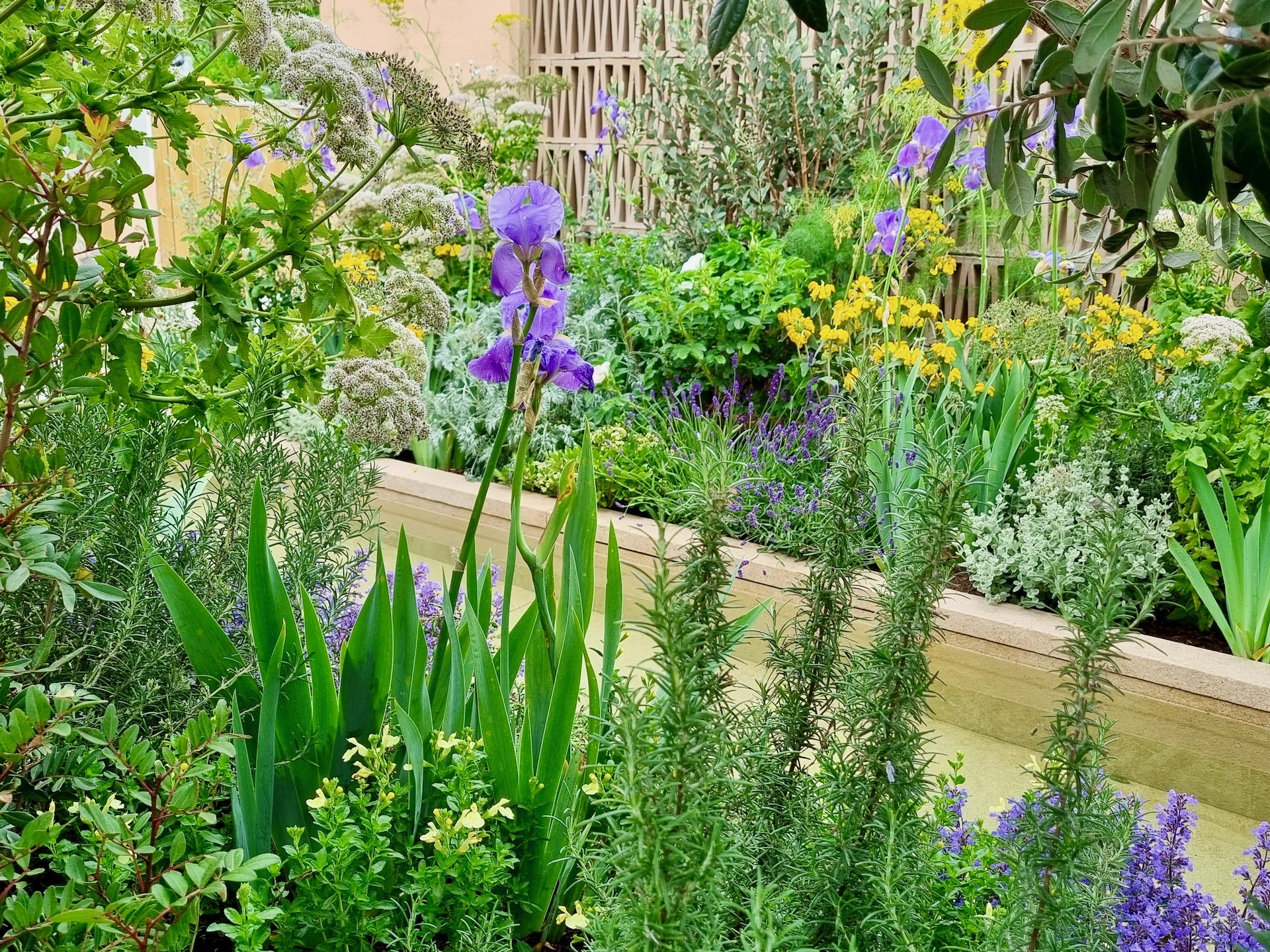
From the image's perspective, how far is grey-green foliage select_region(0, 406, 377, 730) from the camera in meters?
1.48

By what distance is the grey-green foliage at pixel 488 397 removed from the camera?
4.62 meters

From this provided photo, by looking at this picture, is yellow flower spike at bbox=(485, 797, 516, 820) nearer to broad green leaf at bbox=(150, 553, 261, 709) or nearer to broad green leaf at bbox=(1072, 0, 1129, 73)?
broad green leaf at bbox=(150, 553, 261, 709)

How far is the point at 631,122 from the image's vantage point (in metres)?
6.14

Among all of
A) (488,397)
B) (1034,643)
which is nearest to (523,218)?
(1034,643)

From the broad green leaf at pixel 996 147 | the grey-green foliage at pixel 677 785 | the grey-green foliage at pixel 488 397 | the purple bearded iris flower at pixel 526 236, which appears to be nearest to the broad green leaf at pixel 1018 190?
the broad green leaf at pixel 996 147

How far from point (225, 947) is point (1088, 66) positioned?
143 centimetres

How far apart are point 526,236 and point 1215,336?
2.22m

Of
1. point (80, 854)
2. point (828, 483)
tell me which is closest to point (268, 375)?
point (80, 854)

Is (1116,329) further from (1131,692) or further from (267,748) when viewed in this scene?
(267,748)

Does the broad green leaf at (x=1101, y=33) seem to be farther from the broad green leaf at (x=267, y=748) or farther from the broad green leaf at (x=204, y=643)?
the broad green leaf at (x=204, y=643)

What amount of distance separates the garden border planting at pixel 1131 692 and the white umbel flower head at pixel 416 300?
2.39 feet

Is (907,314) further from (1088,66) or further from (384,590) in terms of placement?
(1088,66)

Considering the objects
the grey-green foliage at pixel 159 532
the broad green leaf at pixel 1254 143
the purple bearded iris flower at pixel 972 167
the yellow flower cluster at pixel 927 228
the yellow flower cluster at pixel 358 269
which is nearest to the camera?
the broad green leaf at pixel 1254 143

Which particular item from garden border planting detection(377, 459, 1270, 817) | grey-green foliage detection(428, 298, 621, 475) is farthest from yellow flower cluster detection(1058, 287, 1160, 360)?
grey-green foliage detection(428, 298, 621, 475)
